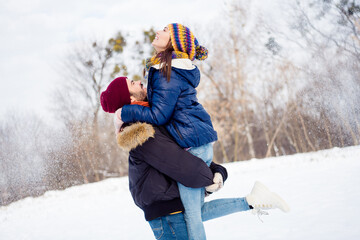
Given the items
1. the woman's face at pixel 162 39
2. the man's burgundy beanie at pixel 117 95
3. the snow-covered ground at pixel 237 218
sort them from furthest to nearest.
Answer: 1. the snow-covered ground at pixel 237 218
2. the woman's face at pixel 162 39
3. the man's burgundy beanie at pixel 117 95

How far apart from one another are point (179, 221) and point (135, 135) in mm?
489

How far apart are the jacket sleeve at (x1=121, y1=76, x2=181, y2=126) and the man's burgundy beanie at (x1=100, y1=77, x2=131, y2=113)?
0.08 meters

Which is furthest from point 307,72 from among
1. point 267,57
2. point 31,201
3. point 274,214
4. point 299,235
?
point 31,201

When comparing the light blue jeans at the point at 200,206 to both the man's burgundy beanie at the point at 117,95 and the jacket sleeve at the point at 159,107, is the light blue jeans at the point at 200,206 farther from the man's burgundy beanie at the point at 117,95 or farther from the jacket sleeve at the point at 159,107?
the man's burgundy beanie at the point at 117,95

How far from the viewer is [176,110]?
133 centimetres

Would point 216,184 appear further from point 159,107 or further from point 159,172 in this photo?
point 159,107

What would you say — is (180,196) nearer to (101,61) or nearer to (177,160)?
(177,160)

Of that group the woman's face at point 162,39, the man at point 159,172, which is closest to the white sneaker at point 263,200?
the man at point 159,172

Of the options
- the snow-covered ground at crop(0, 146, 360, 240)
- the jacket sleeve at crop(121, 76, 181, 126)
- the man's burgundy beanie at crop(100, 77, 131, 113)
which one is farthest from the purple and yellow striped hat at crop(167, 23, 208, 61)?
the snow-covered ground at crop(0, 146, 360, 240)

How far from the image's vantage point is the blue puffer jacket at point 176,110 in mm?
1273

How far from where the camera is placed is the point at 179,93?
4.31 feet

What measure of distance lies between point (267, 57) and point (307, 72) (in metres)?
2.53

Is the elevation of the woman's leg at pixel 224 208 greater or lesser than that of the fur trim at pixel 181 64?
lesser

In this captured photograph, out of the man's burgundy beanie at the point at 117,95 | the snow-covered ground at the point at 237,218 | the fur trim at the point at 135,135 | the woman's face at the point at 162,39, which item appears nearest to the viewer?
the fur trim at the point at 135,135
